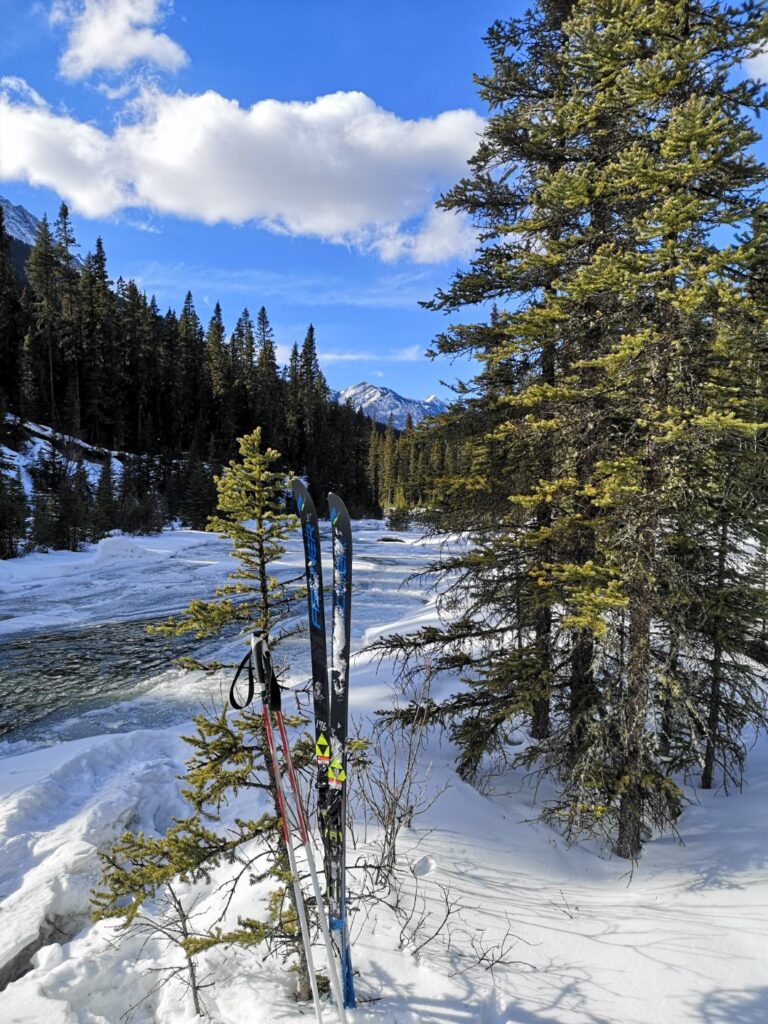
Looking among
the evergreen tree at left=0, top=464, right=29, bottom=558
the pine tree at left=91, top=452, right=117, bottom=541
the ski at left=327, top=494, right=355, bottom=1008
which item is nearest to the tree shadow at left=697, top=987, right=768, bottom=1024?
the ski at left=327, top=494, right=355, bottom=1008

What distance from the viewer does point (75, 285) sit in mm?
47625

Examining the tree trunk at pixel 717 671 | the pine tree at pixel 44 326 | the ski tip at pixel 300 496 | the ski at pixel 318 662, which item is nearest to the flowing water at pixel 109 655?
the ski at pixel 318 662

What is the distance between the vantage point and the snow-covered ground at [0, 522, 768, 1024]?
3.77m

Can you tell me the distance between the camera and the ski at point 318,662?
3.59 metres

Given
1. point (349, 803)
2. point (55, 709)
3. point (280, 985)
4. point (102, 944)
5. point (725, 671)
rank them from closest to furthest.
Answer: point (280, 985), point (102, 944), point (349, 803), point (725, 671), point (55, 709)

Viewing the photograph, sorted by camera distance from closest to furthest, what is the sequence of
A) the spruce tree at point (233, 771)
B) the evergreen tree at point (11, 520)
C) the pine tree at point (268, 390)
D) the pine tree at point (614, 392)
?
the spruce tree at point (233, 771) < the pine tree at point (614, 392) < the evergreen tree at point (11, 520) < the pine tree at point (268, 390)

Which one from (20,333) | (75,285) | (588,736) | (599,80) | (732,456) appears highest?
(75,285)

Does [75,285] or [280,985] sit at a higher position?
[75,285]

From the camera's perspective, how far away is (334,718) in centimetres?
357

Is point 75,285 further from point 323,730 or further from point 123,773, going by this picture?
point 323,730

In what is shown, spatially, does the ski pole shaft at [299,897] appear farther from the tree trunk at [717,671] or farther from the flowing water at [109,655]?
the tree trunk at [717,671]

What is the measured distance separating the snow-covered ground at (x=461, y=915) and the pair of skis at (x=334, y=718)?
69 centimetres

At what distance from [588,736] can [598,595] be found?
1.75 m

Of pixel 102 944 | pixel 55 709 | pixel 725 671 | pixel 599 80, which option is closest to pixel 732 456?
pixel 725 671
